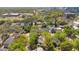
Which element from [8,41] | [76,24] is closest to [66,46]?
[76,24]

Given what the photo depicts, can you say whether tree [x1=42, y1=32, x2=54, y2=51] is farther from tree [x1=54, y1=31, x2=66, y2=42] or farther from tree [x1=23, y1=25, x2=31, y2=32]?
tree [x1=23, y1=25, x2=31, y2=32]

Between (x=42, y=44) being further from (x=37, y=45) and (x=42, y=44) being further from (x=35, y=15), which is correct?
(x=35, y=15)

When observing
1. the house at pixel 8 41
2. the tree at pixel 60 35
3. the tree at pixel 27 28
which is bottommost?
the house at pixel 8 41

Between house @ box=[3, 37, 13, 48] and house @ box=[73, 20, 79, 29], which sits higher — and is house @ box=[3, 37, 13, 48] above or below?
below

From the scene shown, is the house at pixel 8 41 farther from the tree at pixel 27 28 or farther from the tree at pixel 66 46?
the tree at pixel 66 46

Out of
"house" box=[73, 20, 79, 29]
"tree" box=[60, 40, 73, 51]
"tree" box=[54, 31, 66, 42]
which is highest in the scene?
"house" box=[73, 20, 79, 29]

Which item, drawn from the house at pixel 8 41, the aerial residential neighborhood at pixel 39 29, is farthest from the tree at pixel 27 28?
the house at pixel 8 41

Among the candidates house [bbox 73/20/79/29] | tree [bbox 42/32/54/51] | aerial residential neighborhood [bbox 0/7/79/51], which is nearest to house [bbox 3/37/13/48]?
aerial residential neighborhood [bbox 0/7/79/51]
